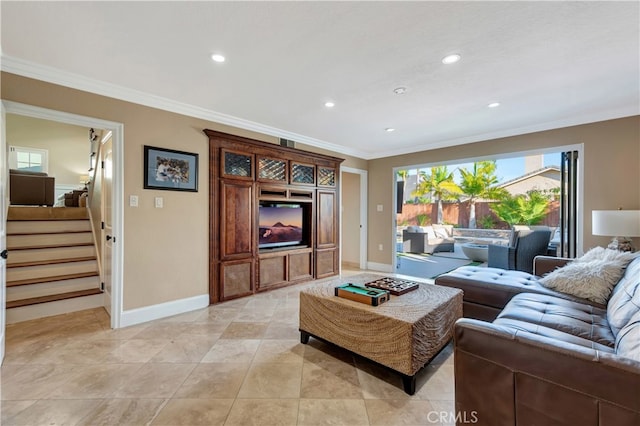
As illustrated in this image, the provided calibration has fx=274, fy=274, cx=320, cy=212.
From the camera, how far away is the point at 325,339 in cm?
219

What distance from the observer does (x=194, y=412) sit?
158 centimetres

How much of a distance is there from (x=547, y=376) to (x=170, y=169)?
3398 millimetres

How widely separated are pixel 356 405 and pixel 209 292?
2.34m

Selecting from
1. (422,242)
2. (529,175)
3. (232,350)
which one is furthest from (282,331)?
(529,175)

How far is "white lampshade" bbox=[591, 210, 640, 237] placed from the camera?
107 inches

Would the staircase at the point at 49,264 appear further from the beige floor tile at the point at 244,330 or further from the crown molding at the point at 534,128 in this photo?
the crown molding at the point at 534,128

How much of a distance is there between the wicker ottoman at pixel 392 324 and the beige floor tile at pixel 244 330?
482 mm

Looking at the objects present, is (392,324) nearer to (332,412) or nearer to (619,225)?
(332,412)

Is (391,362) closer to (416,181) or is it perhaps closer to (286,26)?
(286,26)

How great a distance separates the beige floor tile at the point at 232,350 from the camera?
215cm

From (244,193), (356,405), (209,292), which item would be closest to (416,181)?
(244,193)

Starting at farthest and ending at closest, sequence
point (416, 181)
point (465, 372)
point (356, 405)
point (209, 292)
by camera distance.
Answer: point (416, 181) < point (209, 292) < point (356, 405) < point (465, 372)

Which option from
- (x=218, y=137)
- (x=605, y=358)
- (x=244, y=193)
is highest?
(x=218, y=137)

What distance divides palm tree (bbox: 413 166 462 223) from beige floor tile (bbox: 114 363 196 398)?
28.5 feet
